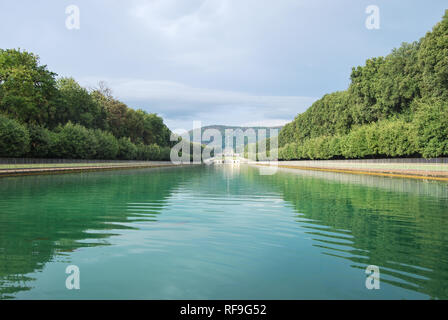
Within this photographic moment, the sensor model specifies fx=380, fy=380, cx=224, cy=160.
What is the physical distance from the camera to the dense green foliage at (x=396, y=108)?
3478cm

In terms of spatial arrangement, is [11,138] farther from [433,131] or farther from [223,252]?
[433,131]

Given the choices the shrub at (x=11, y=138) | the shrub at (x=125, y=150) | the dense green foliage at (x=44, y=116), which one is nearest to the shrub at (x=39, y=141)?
the dense green foliage at (x=44, y=116)

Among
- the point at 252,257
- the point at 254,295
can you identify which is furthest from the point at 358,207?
the point at 254,295

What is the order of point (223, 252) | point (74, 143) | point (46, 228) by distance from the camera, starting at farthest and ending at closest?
point (74, 143) < point (46, 228) < point (223, 252)

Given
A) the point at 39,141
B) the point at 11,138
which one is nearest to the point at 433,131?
the point at 11,138

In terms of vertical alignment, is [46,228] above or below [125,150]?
below

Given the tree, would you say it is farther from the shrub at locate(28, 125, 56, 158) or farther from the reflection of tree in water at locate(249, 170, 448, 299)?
the reflection of tree in water at locate(249, 170, 448, 299)

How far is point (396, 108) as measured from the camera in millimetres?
58094

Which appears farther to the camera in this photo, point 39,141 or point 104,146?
point 104,146

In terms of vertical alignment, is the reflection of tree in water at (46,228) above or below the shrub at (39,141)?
below

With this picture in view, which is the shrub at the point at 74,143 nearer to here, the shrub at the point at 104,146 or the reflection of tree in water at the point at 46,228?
the shrub at the point at 104,146

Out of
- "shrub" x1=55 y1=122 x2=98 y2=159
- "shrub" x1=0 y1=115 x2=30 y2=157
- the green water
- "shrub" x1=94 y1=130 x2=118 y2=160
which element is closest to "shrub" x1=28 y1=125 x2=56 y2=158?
"shrub" x1=55 y1=122 x2=98 y2=159

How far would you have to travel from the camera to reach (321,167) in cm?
5678

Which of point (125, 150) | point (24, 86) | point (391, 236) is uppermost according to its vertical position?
point (24, 86)
